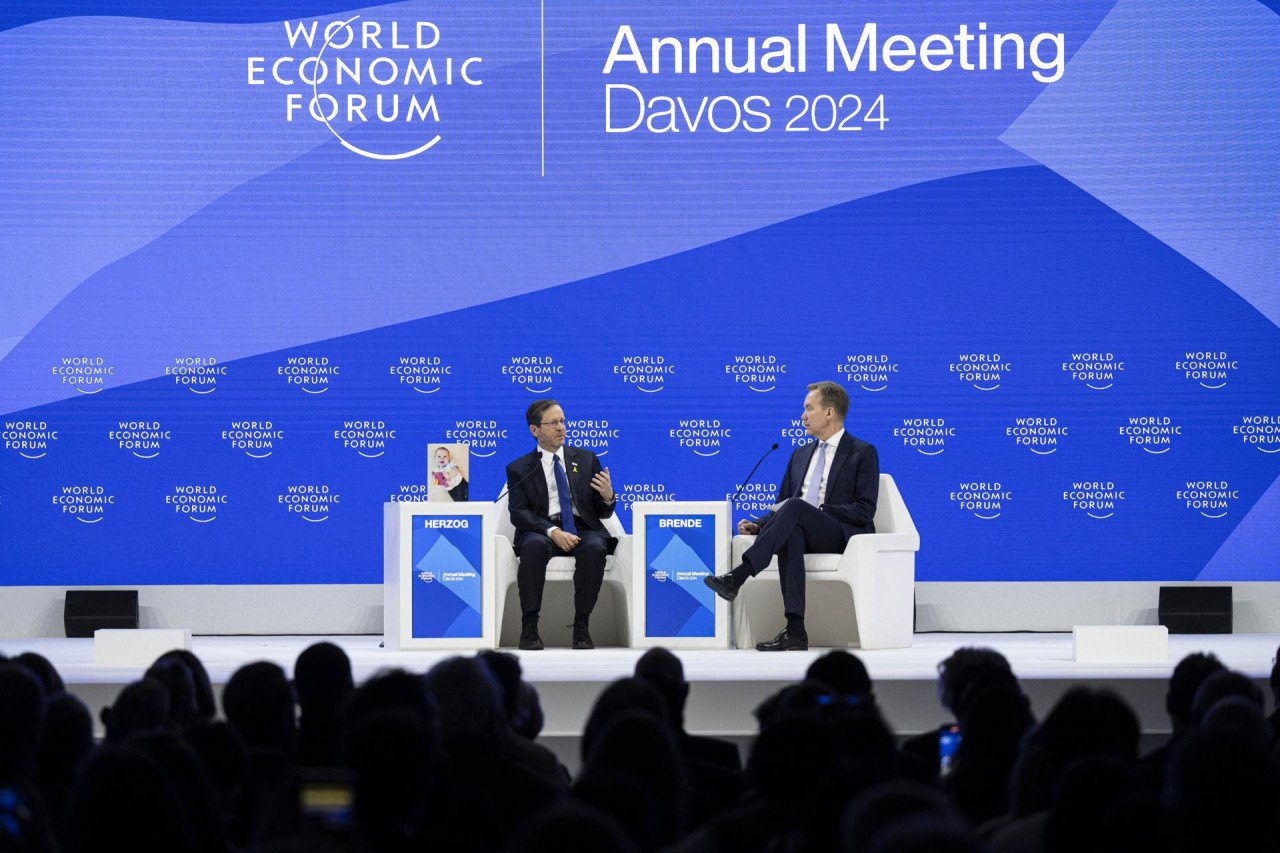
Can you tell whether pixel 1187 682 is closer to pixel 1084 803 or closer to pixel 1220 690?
pixel 1220 690

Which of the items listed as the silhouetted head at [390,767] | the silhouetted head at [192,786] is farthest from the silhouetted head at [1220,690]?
the silhouetted head at [192,786]

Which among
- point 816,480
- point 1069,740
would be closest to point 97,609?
point 816,480

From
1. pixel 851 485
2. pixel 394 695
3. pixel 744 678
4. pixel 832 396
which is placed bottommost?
pixel 744 678

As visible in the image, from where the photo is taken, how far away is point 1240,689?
9.89ft

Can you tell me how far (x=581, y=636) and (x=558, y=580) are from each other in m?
0.37

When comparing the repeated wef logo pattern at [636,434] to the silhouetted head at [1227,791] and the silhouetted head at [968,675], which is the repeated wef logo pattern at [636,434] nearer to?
the silhouetted head at [968,675]

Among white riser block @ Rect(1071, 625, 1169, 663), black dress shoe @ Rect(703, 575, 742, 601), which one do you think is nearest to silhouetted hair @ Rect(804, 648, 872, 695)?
white riser block @ Rect(1071, 625, 1169, 663)

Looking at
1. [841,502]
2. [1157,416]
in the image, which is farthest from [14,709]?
[1157,416]

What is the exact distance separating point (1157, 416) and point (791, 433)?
5.90ft

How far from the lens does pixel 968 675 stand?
327cm

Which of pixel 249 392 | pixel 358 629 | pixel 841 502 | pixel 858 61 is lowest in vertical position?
pixel 358 629

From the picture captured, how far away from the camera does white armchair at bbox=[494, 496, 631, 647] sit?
6.49 meters

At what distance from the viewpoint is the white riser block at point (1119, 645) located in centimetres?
544

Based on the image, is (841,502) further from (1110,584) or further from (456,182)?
(456,182)
